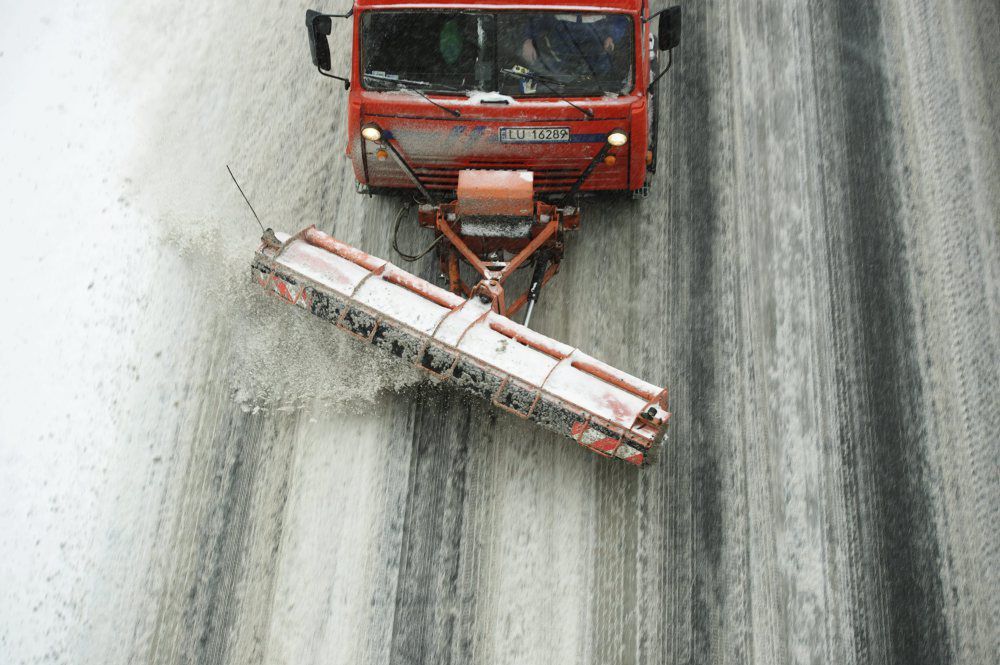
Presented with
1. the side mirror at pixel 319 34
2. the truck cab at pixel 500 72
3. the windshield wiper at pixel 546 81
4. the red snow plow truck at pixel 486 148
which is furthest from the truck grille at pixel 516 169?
the side mirror at pixel 319 34

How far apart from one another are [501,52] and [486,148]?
0.58m

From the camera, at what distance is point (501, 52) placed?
548cm

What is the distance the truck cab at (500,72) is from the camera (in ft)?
17.8

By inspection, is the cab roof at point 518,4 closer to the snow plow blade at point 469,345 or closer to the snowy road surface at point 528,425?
the snow plow blade at point 469,345

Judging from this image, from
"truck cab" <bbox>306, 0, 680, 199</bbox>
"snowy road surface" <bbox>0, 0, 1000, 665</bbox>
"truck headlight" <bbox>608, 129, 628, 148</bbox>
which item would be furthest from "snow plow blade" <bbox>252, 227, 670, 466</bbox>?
"truck headlight" <bbox>608, 129, 628, 148</bbox>

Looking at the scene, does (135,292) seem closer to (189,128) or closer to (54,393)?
(54,393)

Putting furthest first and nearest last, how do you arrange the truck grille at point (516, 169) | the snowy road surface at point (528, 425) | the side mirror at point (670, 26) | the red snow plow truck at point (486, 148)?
the truck grille at point (516, 169) < the side mirror at point (670, 26) < the snowy road surface at point (528, 425) < the red snow plow truck at point (486, 148)

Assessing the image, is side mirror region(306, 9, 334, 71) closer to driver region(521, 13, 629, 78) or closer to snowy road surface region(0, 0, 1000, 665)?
driver region(521, 13, 629, 78)

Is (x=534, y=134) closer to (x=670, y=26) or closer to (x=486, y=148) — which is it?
(x=486, y=148)

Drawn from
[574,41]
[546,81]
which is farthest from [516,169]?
[574,41]

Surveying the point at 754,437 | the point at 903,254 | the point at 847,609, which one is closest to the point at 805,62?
the point at 903,254

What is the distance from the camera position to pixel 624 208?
6594mm

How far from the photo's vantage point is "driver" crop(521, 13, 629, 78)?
543 centimetres

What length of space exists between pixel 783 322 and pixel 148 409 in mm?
4274
